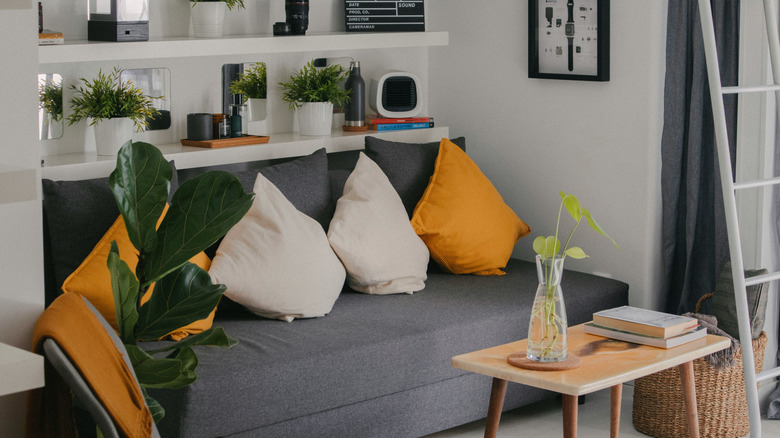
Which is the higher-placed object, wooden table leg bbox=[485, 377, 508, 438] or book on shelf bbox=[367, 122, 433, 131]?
book on shelf bbox=[367, 122, 433, 131]

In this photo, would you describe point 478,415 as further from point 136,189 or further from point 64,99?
point 64,99

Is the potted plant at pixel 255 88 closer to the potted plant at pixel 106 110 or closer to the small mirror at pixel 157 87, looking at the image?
the small mirror at pixel 157 87

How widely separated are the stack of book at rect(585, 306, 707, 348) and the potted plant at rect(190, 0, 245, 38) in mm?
1915

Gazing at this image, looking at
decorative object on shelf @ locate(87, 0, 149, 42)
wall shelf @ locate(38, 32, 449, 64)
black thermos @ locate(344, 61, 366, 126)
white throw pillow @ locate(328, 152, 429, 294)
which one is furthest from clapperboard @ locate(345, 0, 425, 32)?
decorative object on shelf @ locate(87, 0, 149, 42)

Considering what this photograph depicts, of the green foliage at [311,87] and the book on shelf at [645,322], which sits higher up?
the green foliage at [311,87]

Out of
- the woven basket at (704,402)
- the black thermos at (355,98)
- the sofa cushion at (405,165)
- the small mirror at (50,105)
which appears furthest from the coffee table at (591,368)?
the small mirror at (50,105)

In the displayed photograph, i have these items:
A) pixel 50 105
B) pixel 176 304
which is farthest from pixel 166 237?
pixel 50 105

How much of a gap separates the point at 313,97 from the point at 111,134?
981mm

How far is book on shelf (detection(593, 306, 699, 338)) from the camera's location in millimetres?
3156

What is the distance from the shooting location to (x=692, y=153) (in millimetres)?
4109

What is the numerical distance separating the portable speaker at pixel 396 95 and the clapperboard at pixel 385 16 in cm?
23

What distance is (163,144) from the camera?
13.7ft

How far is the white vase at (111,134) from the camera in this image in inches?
149

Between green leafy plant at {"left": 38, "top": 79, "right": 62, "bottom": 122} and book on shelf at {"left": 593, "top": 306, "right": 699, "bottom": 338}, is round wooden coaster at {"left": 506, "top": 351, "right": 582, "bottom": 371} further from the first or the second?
green leafy plant at {"left": 38, "top": 79, "right": 62, "bottom": 122}
